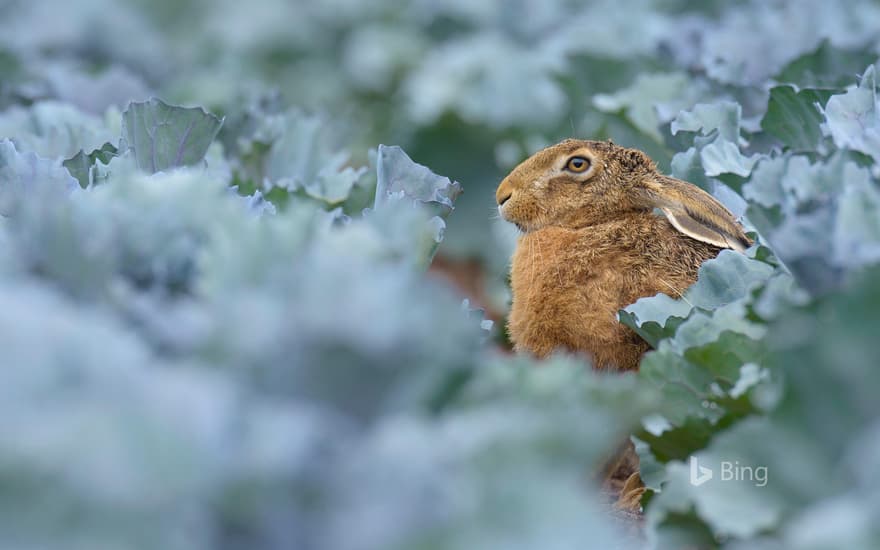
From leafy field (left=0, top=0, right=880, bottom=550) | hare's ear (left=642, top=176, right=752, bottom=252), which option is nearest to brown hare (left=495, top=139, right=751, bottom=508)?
hare's ear (left=642, top=176, right=752, bottom=252)

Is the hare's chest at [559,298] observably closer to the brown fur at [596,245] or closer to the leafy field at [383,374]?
the brown fur at [596,245]

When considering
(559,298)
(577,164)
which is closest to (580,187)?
(577,164)

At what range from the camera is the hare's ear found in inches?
114

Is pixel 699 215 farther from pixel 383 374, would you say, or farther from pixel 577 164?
pixel 383 374

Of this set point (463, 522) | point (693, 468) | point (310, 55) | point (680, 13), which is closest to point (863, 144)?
point (693, 468)

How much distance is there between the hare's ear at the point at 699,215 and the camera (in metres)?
2.89

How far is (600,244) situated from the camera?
3143mm

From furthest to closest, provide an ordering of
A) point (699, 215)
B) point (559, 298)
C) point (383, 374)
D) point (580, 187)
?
point (580, 187) < point (559, 298) < point (699, 215) < point (383, 374)

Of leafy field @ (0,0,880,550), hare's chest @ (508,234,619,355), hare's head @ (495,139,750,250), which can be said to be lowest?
leafy field @ (0,0,880,550)

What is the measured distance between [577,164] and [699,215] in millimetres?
560

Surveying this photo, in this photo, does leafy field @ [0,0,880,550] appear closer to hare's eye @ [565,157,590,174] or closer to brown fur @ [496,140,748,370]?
brown fur @ [496,140,748,370]

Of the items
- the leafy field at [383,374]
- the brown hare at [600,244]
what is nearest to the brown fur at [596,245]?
the brown hare at [600,244]

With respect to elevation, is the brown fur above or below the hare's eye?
below

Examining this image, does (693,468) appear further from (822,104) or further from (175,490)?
(822,104)
